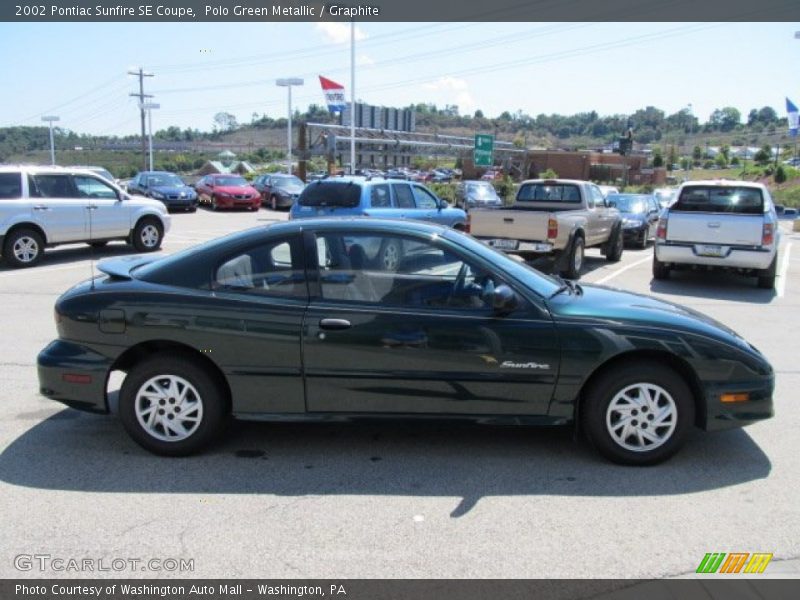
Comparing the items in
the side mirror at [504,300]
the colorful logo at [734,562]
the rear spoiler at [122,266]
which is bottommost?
the colorful logo at [734,562]

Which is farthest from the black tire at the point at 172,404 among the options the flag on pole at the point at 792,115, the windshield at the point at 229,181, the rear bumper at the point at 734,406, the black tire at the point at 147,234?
the flag on pole at the point at 792,115

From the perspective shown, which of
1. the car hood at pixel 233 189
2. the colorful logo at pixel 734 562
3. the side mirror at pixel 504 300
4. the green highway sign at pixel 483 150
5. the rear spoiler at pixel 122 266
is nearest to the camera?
the colorful logo at pixel 734 562

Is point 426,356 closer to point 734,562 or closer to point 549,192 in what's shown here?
point 734,562

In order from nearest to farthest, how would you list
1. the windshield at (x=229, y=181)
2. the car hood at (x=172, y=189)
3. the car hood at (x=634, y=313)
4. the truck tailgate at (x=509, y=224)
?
the car hood at (x=634, y=313) → the truck tailgate at (x=509, y=224) → the car hood at (x=172, y=189) → the windshield at (x=229, y=181)

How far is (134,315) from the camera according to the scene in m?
4.51

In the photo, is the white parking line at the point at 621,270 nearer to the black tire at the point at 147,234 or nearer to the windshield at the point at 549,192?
the windshield at the point at 549,192

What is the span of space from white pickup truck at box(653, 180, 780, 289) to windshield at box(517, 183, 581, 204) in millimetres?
2143

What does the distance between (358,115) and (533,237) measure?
66.7 m

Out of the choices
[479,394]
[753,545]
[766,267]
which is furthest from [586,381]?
[766,267]

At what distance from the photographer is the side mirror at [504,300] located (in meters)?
4.34

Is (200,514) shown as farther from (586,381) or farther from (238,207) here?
(238,207)

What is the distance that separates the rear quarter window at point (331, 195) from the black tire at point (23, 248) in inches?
201

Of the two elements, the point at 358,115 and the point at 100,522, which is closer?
the point at 100,522
